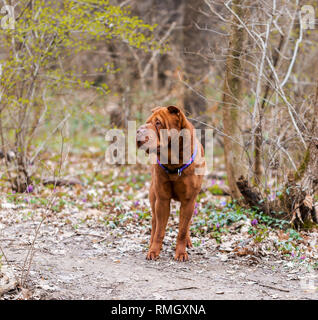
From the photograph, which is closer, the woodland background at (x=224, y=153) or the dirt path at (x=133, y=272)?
the dirt path at (x=133, y=272)

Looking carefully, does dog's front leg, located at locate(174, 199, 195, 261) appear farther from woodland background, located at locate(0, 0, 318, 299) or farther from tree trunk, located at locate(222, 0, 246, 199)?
tree trunk, located at locate(222, 0, 246, 199)

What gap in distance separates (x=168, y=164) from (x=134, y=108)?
5641 millimetres

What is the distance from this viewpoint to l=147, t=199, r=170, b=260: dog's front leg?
17.9ft

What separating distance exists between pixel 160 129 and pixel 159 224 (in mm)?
1326

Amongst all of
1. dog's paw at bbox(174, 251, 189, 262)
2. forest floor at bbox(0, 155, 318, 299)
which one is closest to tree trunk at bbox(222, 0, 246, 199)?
forest floor at bbox(0, 155, 318, 299)


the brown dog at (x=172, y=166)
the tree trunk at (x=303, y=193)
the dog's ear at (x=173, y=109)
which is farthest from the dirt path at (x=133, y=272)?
the dog's ear at (x=173, y=109)

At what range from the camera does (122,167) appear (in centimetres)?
1040

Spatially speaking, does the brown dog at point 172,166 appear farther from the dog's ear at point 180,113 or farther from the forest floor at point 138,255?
the forest floor at point 138,255

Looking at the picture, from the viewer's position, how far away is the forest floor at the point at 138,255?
14.6ft

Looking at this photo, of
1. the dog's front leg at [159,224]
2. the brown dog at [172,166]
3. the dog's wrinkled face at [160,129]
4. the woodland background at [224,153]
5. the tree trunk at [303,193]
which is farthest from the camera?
the tree trunk at [303,193]

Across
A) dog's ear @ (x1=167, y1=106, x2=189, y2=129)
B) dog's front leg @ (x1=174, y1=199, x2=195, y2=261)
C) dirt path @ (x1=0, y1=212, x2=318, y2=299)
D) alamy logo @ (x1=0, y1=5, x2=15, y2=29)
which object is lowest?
dirt path @ (x1=0, y1=212, x2=318, y2=299)

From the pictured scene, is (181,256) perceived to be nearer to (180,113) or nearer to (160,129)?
(160,129)
